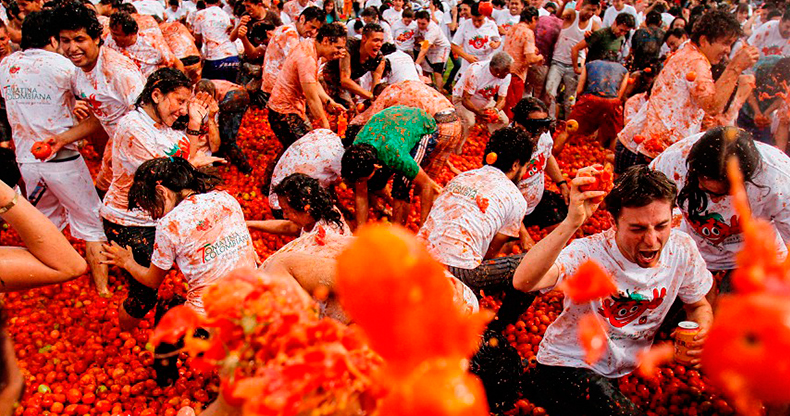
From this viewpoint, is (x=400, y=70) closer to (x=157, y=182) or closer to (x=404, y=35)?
(x=404, y=35)

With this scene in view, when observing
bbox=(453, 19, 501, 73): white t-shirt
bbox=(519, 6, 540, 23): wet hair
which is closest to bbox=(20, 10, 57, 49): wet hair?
bbox=(453, 19, 501, 73): white t-shirt

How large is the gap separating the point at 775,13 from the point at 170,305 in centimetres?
860

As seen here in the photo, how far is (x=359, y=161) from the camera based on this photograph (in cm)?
410

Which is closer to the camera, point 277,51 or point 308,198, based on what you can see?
point 308,198

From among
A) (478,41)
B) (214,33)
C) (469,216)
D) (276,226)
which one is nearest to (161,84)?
(276,226)

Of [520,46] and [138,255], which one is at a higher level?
[520,46]

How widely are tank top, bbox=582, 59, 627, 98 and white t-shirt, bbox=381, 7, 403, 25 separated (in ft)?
13.5

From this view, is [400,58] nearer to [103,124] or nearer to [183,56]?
[183,56]

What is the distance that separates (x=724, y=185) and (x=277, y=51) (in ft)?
15.8

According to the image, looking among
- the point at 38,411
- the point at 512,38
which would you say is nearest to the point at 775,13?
the point at 512,38

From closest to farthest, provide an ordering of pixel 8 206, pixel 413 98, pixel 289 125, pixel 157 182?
pixel 8 206 → pixel 157 182 → pixel 413 98 → pixel 289 125

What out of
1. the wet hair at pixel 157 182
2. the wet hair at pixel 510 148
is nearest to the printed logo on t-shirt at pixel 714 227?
the wet hair at pixel 510 148

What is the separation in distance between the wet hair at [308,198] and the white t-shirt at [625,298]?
1420mm

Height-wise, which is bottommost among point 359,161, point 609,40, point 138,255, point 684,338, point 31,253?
point 138,255
